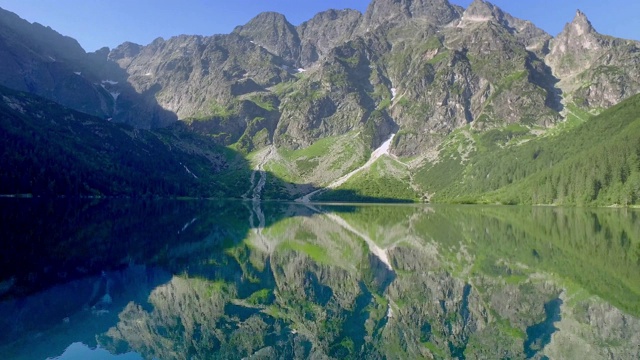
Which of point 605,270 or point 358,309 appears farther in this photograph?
point 605,270

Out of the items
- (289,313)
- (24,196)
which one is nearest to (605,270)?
(289,313)

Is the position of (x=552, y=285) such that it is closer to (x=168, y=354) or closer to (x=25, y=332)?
(x=168, y=354)

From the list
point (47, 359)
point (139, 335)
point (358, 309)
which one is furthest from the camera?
point (358, 309)

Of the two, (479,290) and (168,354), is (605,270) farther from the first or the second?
(168,354)

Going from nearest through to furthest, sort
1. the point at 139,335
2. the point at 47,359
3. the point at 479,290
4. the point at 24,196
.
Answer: the point at 47,359 → the point at 139,335 → the point at 479,290 → the point at 24,196

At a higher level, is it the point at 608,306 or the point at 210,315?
the point at 608,306

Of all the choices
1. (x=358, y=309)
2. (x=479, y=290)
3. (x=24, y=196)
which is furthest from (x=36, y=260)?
(x=24, y=196)
